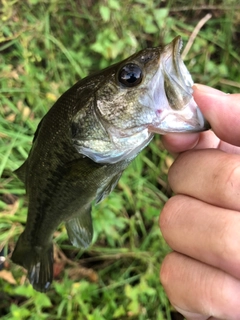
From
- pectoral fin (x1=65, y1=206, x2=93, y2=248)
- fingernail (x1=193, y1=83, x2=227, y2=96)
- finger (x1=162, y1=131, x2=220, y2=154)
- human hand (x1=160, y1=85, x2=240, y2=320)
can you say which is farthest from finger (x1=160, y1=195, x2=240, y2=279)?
pectoral fin (x1=65, y1=206, x2=93, y2=248)

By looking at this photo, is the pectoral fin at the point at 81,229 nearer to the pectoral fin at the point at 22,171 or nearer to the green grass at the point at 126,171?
the pectoral fin at the point at 22,171

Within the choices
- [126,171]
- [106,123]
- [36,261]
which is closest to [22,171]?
[106,123]

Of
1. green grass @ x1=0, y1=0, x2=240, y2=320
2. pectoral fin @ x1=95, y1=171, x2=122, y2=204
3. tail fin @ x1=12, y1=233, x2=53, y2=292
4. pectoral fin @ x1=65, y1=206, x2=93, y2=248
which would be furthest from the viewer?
green grass @ x1=0, y1=0, x2=240, y2=320

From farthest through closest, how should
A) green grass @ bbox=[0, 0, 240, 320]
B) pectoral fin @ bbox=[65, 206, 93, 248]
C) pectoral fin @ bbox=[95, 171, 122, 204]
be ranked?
green grass @ bbox=[0, 0, 240, 320] < pectoral fin @ bbox=[65, 206, 93, 248] < pectoral fin @ bbox=[95, 171, 122, 204]

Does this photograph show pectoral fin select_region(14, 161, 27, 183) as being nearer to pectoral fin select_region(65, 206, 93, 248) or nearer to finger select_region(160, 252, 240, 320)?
pectoral fin select_region(65, 206, 93, 248)

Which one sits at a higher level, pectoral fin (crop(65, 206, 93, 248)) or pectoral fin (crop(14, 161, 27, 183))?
pectoral fin (crop(14, 161, 27, 183))

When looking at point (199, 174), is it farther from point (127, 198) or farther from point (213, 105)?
point (127, 198)

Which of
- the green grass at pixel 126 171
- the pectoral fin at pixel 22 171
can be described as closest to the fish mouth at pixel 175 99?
the pectoral fin at pixel 22 171

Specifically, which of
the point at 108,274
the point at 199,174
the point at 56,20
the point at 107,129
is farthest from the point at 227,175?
the point at 56,20
